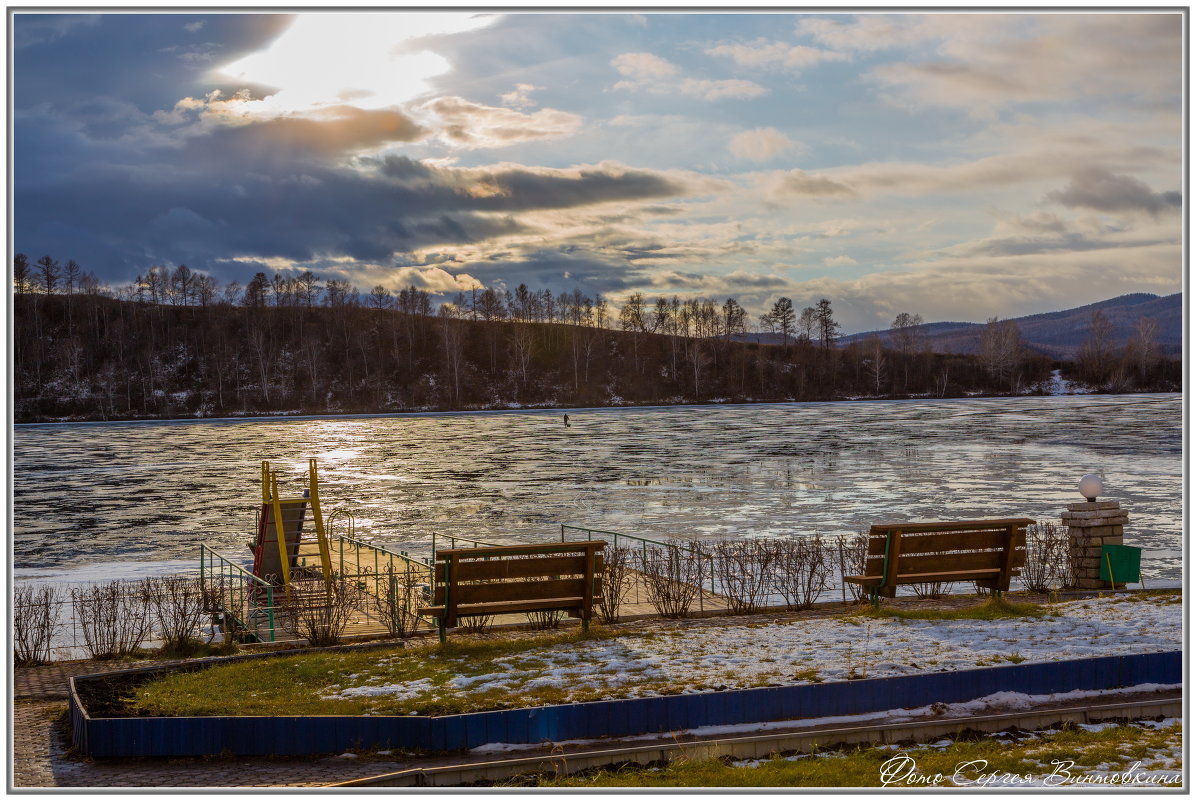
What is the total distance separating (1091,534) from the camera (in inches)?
459

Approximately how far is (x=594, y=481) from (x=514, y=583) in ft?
73.9

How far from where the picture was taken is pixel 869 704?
6.38m

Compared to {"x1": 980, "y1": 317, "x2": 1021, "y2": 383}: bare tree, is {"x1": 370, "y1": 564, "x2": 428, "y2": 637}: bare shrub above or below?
below

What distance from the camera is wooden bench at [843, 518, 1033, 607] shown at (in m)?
9.60

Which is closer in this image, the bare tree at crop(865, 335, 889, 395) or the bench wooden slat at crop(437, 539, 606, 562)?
the bench wooden slat at crop(437, 539, 606, 562)

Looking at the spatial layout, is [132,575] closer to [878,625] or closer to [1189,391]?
[878,625]

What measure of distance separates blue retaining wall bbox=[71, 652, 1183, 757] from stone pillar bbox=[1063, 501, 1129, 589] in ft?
20.1

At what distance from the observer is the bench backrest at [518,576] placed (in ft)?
28.0

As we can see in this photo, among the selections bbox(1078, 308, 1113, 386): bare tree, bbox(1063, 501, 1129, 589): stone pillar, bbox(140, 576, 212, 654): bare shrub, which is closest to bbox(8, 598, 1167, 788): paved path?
bbox(140, 576, 212, 654): bare shrub

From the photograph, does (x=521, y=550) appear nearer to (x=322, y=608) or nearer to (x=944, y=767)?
(x=322, y=608)

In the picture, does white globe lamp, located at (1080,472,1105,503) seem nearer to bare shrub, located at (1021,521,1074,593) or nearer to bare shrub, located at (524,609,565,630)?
bare shrub, located at (1021,521,1074,593)

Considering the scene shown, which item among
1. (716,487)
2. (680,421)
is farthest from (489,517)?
(680,421)

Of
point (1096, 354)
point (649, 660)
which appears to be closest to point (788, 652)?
point (649, 660)

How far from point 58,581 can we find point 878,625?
1434 cm
